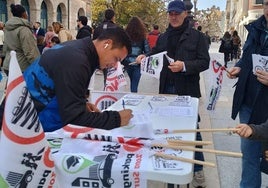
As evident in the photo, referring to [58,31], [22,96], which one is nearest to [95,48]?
[22,96]

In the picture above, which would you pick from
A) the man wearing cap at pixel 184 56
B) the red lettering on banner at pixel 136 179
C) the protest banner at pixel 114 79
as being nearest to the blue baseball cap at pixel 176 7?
the man wearing cap at pixel 184 56

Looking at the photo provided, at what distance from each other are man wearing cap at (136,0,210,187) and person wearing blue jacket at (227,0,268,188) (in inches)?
23.5

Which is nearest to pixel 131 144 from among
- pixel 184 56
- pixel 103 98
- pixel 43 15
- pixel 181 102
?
pixel 181 102

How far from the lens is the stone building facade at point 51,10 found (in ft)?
74.4

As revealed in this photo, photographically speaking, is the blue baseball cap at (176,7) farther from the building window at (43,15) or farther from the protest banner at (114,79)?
the building window at (43,15)

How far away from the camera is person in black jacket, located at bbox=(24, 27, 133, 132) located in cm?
224

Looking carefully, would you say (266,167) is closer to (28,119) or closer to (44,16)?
(28,119)

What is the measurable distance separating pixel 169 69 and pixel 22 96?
2.56 metres

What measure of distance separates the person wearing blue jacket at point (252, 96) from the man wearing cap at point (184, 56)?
0.60 metres

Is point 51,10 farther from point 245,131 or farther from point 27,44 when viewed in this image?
point 245,131

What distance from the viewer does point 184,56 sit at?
4129 millimetres

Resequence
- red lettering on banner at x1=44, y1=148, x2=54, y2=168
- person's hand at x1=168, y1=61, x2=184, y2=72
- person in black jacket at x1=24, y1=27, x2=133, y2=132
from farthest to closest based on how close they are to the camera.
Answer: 1. person's hand at x1=168, y1=61, x2=184, y2=72
2. person in black jacket at x1=24, y1=27, x2=133, y2=132
3. red lettering on banner at x1=44, y1=148, x2=54, y2=168

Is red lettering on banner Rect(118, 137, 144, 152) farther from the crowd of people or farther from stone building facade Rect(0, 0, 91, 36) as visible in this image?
stone building facade Rect(0, 0, 91, 36)

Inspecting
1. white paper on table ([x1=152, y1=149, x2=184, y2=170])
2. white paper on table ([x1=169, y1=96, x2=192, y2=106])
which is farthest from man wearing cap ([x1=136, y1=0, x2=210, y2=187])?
white paper on table ([x1=152, y1=149, x2=184, y2=170])
